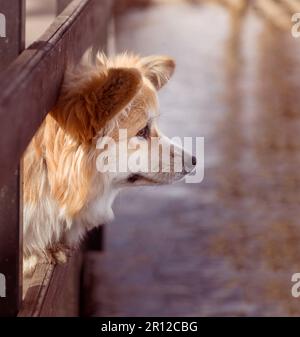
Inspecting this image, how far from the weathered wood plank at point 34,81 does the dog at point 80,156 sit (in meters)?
0.11

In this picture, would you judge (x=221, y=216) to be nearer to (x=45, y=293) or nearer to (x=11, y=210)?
(x=45, y=293)

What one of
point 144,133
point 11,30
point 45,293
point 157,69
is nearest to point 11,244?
point 45,293

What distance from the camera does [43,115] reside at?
162 cm

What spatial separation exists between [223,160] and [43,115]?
12.6 ft

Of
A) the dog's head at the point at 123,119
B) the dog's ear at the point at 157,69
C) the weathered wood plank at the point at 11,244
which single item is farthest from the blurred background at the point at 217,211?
the weathered wood plank at the point at 11,244

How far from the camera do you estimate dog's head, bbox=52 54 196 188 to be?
2.05m

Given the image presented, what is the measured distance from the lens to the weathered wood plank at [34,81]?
123 centimetres

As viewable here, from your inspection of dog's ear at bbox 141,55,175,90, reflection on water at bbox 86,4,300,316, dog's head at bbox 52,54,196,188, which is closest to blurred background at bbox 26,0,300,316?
reflection on water at bbox 86,4,300,316

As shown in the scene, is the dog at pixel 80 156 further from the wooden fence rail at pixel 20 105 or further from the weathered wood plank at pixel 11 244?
the weathered wood plank at pixel 11 244

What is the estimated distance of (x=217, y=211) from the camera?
15.4 feet

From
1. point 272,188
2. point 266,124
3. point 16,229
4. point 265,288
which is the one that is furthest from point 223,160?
point 16,229

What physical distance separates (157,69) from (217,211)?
2091 mm

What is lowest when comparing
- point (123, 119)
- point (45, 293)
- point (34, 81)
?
point (45, 293)

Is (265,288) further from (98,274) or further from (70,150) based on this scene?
(70,150)
